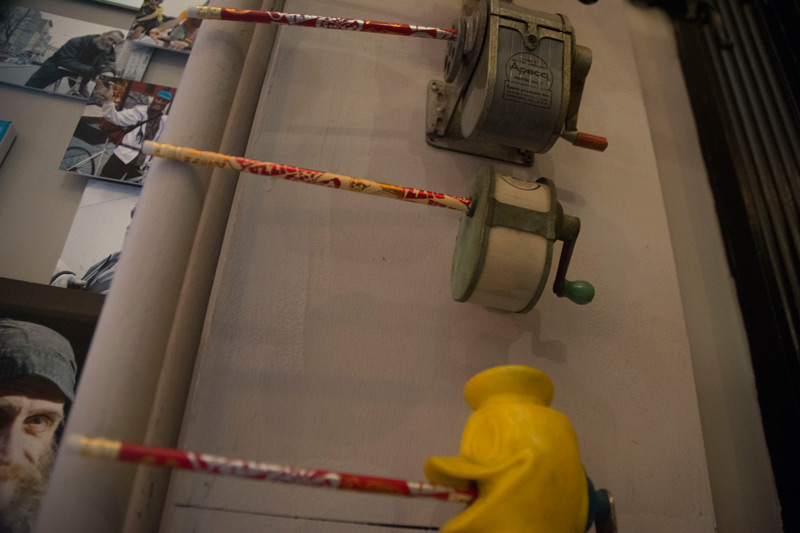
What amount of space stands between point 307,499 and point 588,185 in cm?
101

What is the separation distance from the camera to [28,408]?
1.04m

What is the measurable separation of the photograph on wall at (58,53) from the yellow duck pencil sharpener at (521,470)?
137 cm

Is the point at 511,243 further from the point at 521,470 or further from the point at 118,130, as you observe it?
Answer: the point at 118,130

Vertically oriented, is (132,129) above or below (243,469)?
above

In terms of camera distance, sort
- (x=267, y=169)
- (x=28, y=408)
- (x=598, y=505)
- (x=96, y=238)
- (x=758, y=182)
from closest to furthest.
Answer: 1. (x=598, y=505)
2. (x=267, y=169)
3. (x=28, y=408)
4. (x=96, y=238)
5. (x=758, y=182)

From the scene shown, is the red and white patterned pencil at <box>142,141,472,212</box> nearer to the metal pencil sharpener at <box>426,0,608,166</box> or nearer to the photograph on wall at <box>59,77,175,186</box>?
the metal pencil sharpener at <box>426,0,608,166</box>

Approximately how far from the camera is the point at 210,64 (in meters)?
1.07

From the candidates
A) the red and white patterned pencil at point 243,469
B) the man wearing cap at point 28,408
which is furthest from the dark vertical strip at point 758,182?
the man wearing cap at point 28,408

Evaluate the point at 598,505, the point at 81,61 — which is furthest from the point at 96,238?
the point at 598,505

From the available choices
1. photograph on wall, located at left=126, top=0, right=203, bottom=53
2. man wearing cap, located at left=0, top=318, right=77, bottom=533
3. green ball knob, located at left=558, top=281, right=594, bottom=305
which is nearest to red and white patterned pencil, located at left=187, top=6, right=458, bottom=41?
photograph on wall, located at left=126, top=0, right=203, bottom=53

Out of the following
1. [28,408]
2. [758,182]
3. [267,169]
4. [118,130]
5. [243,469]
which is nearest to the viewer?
[243,469]

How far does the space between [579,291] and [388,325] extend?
0.39 meters

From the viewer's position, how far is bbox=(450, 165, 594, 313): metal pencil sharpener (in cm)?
93

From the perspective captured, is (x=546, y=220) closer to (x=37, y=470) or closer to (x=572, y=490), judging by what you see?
(x=572, y=490)
